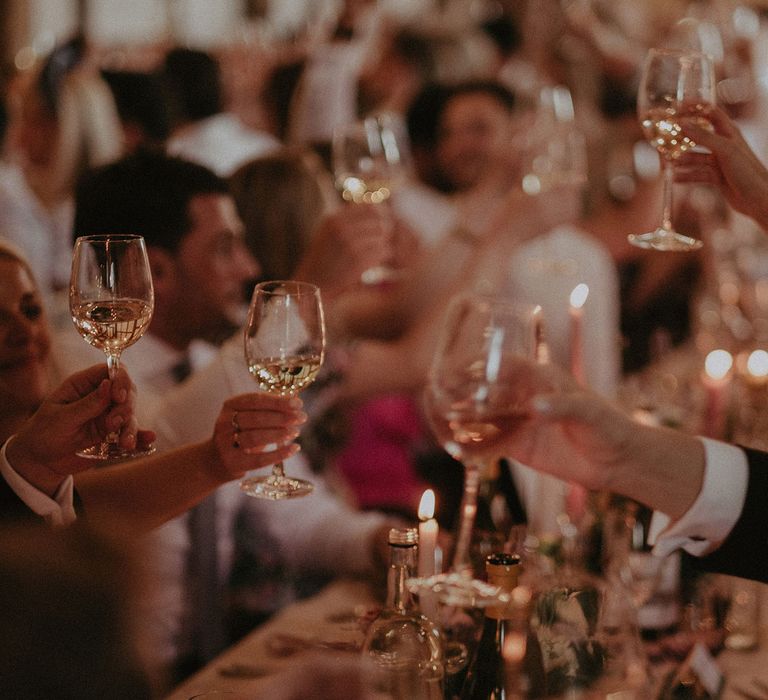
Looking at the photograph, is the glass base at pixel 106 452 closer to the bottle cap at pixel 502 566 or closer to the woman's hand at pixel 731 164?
the bottle cap at pixel 502 566

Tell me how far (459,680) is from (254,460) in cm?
33

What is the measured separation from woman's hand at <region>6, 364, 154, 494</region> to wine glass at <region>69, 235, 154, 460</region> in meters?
0.02

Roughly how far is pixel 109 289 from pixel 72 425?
153 millimetres

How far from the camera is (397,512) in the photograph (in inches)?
96.0

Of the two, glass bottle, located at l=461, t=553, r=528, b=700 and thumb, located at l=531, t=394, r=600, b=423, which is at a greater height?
thumb, located at l=531, t=394, r=600, b=423

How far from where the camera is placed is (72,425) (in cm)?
108

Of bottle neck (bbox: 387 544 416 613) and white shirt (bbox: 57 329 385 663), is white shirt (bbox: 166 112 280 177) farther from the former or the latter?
bottle neck (bbox: 387 544 416 613)

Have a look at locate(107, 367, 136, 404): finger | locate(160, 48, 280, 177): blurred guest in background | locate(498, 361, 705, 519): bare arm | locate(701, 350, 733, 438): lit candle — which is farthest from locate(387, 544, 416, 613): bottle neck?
locate(160, 48, 280, 177): blurred guest in background

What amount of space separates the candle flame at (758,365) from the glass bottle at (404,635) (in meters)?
1.22

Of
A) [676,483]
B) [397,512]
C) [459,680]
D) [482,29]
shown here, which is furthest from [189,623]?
[482,29]

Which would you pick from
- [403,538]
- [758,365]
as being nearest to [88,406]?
[403,538]

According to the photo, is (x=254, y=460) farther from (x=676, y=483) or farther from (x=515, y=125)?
(x=515, y=125)

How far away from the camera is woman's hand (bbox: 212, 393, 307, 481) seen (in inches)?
42.0

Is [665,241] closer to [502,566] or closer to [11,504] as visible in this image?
[502,566]
